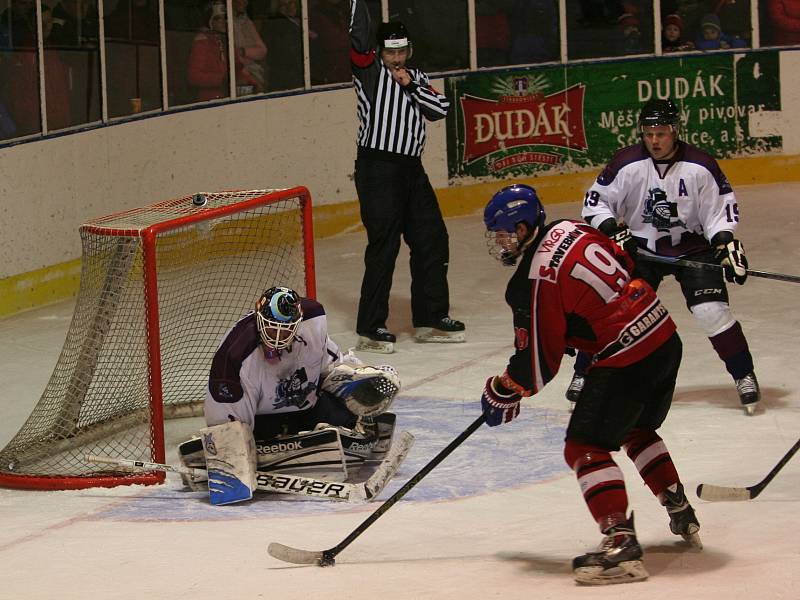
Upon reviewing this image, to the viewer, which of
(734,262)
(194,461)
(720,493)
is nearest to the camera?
(720,493)

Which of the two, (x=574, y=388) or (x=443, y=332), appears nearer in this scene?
(x=574, y=388)

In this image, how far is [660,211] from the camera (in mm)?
5566

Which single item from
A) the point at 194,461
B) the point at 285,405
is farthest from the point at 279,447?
the point at 194,461

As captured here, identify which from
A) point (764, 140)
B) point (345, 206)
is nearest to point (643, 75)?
point (764, 140)

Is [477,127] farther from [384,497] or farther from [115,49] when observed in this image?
[384,497]

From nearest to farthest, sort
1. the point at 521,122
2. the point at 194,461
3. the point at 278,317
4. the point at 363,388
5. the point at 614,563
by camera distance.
Result: 1. the point at 614,563
2. the point at 278,317
3. the point at 194,461
4. the point at 363,388
5. the point at 521,122

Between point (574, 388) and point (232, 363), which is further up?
point (232, 363)

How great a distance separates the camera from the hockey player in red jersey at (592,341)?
3.67 m

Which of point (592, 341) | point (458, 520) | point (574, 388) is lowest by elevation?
point (458, 520)

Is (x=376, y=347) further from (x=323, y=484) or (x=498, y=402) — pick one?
(x=498, y=402)

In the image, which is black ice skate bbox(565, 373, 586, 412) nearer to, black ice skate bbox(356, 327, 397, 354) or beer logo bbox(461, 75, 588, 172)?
black ice skate bbox(356, 327, 397, 354)

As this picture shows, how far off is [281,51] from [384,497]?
495cm

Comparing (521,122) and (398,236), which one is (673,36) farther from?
(398,236)

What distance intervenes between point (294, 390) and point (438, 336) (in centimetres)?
209
